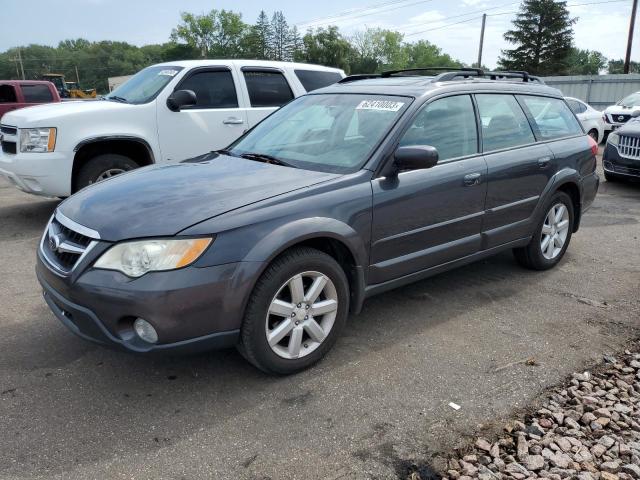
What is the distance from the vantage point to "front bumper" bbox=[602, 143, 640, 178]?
9.11 metres

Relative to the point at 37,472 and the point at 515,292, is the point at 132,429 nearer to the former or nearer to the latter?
the point at 37,472

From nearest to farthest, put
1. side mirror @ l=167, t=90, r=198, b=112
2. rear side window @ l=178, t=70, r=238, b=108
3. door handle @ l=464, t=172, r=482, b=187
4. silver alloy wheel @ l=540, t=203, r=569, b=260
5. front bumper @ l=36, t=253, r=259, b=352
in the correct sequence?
1. front bumper @ l=36, t=253, r=259, b=352
2. door handle @ l=464, t=172, r=482, b=187
3. silver alloy wheel @ l=540, t=203, r=569, b=260
4. side mirror @ l=167, t=90, r=198, b=112
5. rear side window @ l=178, t=70, r=238, b=108

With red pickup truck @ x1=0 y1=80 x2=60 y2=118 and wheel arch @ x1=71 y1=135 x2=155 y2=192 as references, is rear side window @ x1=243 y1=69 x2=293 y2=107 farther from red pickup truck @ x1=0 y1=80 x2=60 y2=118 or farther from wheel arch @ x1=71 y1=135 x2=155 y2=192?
red pickup truck @ x1=0 y1=80 x2=60 y2=118

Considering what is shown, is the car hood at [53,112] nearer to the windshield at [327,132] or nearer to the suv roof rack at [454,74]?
the windshield at [327,132]

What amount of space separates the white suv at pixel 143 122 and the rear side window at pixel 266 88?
1cm

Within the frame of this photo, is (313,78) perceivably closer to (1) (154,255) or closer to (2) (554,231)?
(2) (554,231)

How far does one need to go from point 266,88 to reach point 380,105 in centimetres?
381

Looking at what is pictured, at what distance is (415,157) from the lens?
3340mm

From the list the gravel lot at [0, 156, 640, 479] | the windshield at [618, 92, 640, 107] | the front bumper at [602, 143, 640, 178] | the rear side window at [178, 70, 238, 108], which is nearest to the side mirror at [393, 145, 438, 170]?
the gravel lot at [0, 156, 640, 479]

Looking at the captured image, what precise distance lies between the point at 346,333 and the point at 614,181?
332 inches

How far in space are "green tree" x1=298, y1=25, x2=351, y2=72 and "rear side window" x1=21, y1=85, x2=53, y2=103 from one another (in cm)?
7043

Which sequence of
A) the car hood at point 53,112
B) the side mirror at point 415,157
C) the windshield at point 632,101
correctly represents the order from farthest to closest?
the windshield at point 632,101 < the car hood at point 53,112 < the side mirror at point 415,157

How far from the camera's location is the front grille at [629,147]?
909 centimetres

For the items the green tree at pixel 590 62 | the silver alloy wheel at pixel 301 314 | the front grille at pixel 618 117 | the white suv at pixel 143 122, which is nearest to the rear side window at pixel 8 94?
the white suv at pixel 143 122
